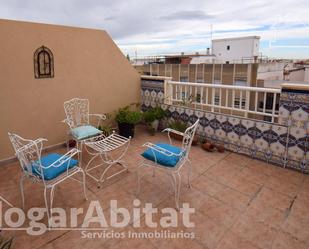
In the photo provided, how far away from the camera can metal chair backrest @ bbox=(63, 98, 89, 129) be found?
12.3 feet

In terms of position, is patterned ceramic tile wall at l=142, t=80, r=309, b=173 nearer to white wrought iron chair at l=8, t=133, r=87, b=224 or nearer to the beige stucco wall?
the beige stucco wall

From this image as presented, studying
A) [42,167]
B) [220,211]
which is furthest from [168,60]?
[42,167]

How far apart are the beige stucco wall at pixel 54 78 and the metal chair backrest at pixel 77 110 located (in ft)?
0.47

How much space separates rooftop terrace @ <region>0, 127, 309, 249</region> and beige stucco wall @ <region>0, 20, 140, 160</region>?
28.6 inches

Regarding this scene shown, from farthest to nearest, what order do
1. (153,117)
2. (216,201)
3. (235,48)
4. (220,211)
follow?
(235,48)
(153,117)
(216,201)
(220,211)

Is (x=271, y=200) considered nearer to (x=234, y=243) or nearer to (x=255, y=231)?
(x=255, y=231)

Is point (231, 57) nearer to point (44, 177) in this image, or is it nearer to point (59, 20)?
point (59, 20)

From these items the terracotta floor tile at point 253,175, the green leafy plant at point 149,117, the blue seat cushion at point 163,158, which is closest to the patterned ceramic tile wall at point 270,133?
the terracotta floor tile at point 253,175

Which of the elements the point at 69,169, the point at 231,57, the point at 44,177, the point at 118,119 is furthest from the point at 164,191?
the point at 231,57

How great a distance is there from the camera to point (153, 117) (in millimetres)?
4512

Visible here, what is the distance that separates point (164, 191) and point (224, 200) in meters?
0.67

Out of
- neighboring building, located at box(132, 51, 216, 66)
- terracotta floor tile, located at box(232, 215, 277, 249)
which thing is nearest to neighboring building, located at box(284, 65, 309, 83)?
neighboring building, located at box(132, 51, 216, 66)

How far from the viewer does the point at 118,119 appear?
14.0 ft

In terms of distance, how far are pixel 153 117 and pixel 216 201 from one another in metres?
2.42
